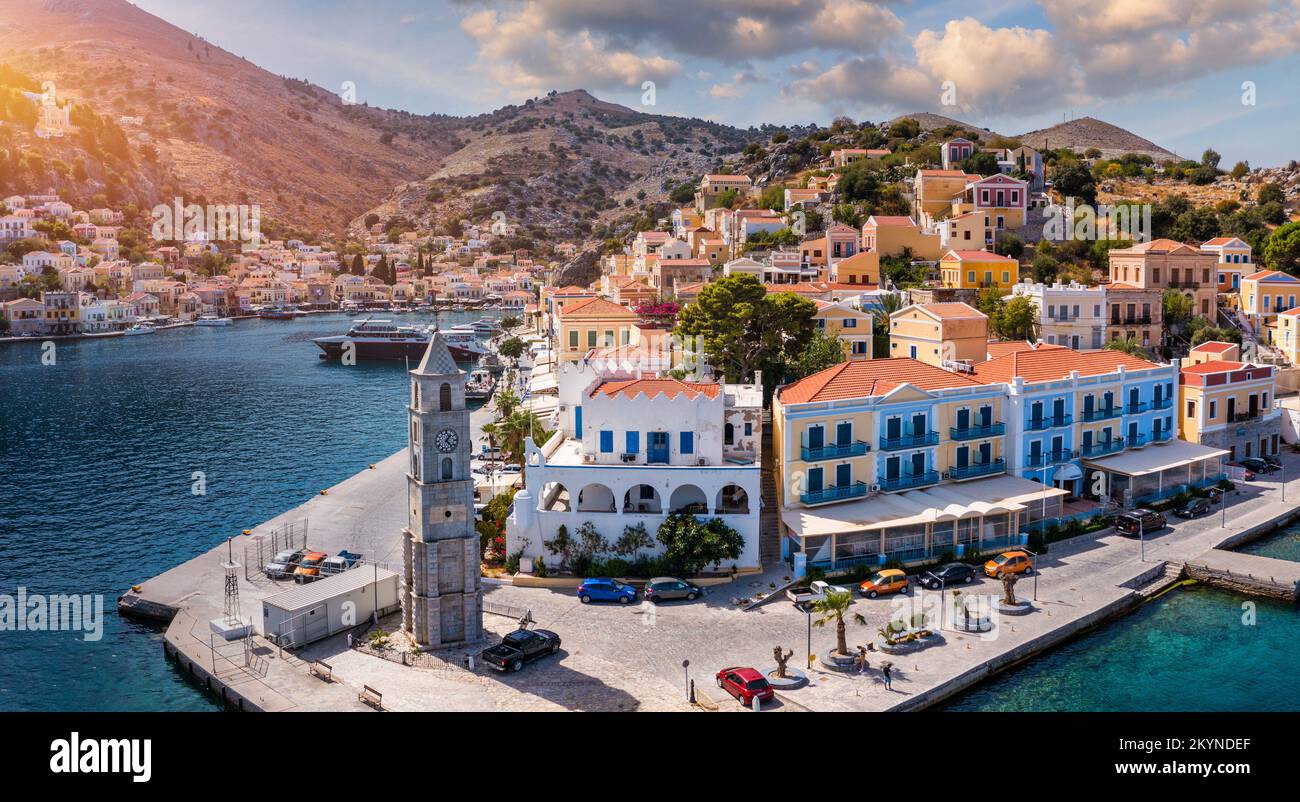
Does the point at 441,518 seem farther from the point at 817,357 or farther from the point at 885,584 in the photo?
the point at 817,357

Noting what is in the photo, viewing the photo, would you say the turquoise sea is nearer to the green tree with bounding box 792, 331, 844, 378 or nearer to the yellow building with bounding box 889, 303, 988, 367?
the green tree with bounding box 792, 331, 844, 378

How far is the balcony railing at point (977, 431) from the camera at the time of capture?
3641 centimetres

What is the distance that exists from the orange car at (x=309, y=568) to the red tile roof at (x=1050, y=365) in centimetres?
2456

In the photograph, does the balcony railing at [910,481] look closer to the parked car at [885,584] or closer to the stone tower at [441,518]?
the parked car at [885,584]

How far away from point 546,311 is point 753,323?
50015 millimetres

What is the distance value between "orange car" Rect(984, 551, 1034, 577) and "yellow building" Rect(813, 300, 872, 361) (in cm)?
1966

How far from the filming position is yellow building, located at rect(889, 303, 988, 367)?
154ft

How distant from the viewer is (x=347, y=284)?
169875 mm

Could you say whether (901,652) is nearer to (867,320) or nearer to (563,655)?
(563,655)

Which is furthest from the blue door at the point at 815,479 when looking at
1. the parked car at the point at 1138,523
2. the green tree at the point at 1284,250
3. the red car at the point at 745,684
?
the green tree at the point at 1284,250

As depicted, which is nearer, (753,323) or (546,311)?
(753,323)
